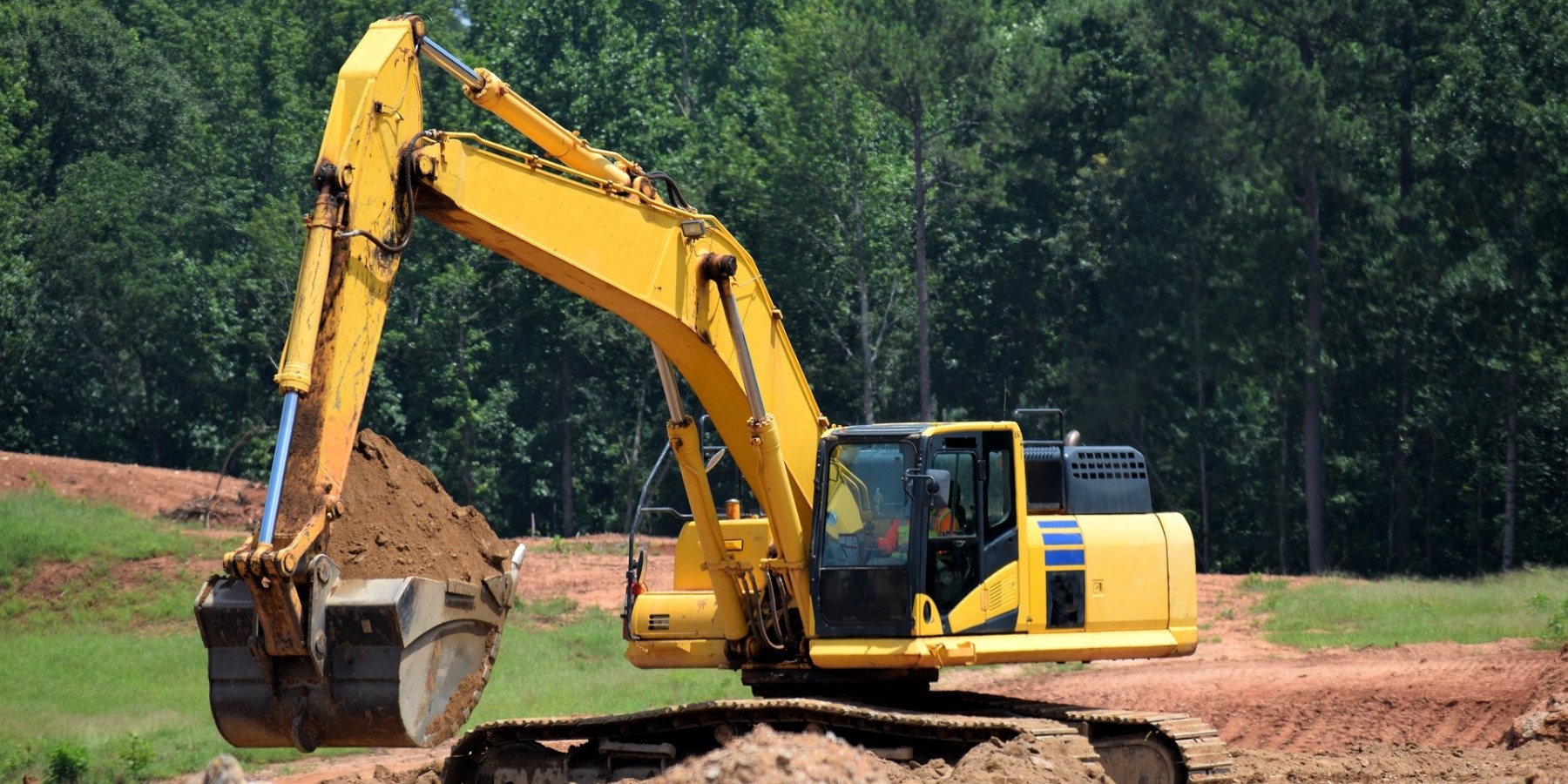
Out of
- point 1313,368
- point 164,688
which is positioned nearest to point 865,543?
point 164,688

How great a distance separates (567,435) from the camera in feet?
169

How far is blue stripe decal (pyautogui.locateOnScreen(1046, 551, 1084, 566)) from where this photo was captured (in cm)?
1256

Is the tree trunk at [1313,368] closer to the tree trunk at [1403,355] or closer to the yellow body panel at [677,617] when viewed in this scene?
the tree trunk at [1403,355]

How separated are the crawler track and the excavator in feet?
0.07

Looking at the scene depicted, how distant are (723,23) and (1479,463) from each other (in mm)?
36262

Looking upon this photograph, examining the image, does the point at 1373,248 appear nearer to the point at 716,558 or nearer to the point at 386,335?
the point at 386,335

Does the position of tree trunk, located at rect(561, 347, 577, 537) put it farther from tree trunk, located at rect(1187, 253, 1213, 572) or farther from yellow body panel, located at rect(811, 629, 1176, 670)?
yellow body panel, located at rect(811, 629, 1176, 670)

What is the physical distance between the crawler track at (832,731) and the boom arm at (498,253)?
41.4 inches

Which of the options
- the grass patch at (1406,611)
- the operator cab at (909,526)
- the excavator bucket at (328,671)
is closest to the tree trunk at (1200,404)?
the grass patch at (1406,611)

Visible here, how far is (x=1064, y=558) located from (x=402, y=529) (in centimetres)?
465

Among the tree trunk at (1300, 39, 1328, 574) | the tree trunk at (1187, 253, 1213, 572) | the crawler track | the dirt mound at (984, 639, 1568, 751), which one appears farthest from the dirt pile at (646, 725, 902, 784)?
the tree trunk at (1187, 253, 1213, 572)

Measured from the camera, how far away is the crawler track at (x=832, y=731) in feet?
38.5

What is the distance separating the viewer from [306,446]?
32.0 feet

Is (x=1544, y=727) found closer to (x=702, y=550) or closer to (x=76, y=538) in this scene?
(x=702, y=550)
